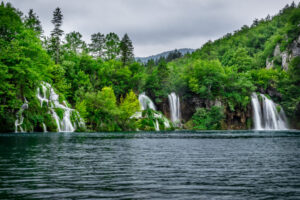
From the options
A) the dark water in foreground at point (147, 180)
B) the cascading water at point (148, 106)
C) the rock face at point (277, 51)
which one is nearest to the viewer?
the dark water in foreground at point (147, 180)

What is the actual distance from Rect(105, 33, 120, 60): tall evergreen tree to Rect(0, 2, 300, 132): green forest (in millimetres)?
306

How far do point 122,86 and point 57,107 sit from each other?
96.4 ft

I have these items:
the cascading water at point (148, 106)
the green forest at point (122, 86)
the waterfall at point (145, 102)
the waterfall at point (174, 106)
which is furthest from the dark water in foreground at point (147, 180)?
the waterfall at point (174, 106)

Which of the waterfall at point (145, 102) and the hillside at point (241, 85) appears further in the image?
the hillside at point (241, 85)

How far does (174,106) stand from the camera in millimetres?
82938

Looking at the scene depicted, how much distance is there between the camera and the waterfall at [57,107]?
49125 mm

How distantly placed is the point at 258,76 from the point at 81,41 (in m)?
55.1

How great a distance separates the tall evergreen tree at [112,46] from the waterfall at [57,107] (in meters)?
42.3

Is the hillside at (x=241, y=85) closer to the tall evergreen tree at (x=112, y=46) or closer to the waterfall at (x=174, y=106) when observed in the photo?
the waterfall at (x=174, y=106)

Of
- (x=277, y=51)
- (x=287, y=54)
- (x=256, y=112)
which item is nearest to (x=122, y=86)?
(x=256, y=112)

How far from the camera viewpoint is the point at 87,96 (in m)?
62.1

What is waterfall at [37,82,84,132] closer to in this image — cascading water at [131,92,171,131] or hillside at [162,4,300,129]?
cascading water at [131,92,171,131]

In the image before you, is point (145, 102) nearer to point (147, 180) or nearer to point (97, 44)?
point (97, 44)

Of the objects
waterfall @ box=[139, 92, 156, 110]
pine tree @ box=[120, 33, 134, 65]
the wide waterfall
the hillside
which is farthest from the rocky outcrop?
pine tree @ box=[120, 33, 134, 65]
